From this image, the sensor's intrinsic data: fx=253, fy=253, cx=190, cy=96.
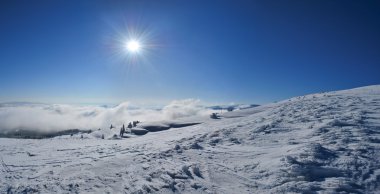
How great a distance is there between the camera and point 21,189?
11859 millimetres

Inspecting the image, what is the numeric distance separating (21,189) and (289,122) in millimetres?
19172

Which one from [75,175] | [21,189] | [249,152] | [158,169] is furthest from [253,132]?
[21,189]

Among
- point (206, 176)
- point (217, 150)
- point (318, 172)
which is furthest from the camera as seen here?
point (217, 150)

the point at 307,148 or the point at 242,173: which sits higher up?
the point at 307,148

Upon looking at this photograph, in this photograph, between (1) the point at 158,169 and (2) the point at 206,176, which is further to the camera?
(1) the point at 158,169

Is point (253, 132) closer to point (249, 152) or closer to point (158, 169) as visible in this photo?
point (249, 152)

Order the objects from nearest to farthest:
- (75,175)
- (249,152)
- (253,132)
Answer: (75,175), (249,152), (253,132)

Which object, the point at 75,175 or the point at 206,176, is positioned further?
the point at 75,175

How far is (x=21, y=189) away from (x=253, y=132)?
1587 centimetres

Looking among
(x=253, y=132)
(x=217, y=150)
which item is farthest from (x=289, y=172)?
(x=253, y=132)

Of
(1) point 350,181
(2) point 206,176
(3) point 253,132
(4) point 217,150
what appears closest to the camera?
(1) point 350,181

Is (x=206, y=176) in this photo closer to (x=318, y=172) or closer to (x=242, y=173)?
(x=242, y=173)

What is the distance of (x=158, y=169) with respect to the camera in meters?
13.8

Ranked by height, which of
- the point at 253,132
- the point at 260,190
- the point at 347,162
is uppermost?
the point at 253,132
